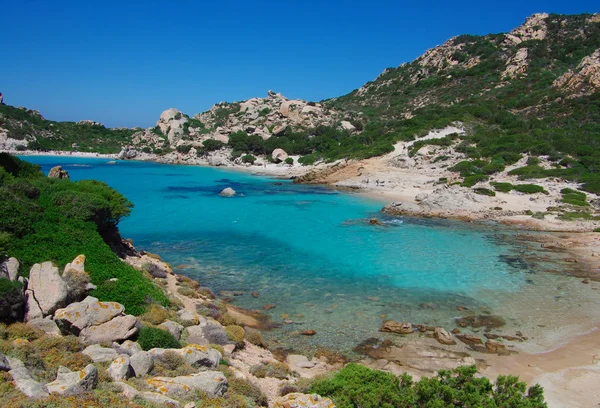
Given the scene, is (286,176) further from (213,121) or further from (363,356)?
(213,121)

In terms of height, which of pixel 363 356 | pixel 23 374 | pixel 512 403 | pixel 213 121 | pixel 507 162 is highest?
pixel 213 121

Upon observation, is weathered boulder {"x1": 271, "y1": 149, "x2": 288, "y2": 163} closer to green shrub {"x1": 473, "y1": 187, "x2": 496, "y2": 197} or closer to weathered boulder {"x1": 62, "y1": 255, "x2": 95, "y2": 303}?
green shrub {"x1": 473, "y1": 187, "x2": 496, "y2": 197}

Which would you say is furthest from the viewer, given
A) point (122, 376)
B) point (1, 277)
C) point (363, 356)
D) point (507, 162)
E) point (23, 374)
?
point (507, 162)

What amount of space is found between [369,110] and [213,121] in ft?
158

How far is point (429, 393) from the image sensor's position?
24.5 ft

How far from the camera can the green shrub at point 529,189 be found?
36.2 metres

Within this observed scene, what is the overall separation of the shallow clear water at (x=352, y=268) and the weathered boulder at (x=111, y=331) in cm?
483

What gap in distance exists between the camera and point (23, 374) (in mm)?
6477

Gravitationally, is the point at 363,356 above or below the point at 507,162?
below

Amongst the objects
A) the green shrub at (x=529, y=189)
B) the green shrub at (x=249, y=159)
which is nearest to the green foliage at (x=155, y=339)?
the green shrub at (x=529, y=189)

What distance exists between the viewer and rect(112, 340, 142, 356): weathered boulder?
8.83m

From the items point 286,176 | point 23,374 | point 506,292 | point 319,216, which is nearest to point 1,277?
point 23,374

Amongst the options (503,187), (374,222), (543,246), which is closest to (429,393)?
(543,246)

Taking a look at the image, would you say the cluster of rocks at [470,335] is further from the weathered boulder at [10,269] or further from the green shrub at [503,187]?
the green shrub at [503,187]
